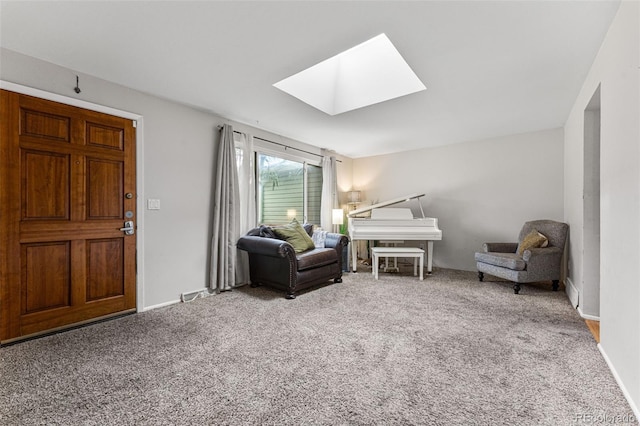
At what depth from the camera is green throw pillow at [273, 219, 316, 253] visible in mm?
3828

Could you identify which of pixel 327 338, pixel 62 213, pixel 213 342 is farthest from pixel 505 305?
pixel 62 213

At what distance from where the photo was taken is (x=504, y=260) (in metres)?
3.59

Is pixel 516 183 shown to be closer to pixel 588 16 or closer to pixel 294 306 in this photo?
pixel 588 16

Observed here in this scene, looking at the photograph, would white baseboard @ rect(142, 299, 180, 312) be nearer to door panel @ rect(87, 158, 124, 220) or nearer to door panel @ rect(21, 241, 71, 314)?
door panel @ rect(21, 241, 71, 314)

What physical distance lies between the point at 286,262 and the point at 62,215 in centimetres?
211

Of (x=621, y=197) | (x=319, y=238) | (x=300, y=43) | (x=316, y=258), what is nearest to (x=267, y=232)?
(x=316, y=258)

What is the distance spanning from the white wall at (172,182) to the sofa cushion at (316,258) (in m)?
1.18

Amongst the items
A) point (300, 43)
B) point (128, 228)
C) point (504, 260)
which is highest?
point (300, 43)

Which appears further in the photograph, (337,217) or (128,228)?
(337,217)

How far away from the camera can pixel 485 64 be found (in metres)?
2.36

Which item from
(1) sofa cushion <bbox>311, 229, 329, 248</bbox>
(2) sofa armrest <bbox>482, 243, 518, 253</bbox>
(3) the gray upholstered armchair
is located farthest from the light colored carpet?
(1) sofa cushion <bbox>311, 229, 329, 248</bbox>

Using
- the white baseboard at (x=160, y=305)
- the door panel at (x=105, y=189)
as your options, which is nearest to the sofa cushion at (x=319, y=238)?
the white baseboard at (x=160, y=305)

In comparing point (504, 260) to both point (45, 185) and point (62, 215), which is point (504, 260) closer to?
point (62, 215)

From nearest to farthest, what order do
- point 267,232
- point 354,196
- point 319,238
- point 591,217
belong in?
point 591,217 < point 267,232 < point 319,238 < point 354,196
